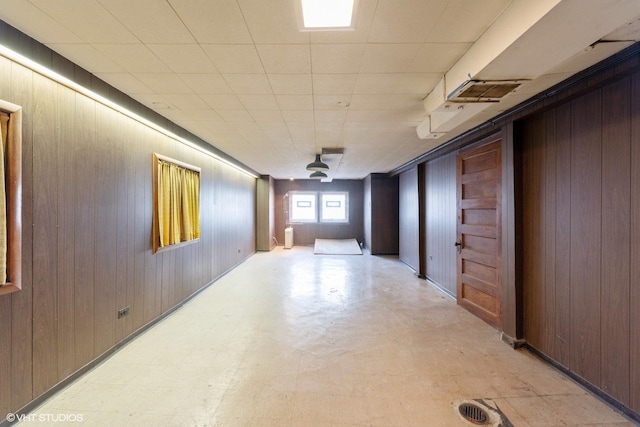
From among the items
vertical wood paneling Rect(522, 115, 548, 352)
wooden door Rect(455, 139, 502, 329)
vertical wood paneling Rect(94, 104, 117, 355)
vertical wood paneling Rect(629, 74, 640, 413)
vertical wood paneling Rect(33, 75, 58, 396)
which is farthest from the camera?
wooden door Rect(455, 139, 502, 329)

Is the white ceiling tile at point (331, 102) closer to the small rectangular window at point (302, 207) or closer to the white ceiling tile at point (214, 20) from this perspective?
the white ceiling tile at point (214, 20)

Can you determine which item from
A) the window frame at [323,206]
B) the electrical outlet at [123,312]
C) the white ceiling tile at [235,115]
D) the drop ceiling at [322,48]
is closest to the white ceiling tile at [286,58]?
the drop ceiling at [322,48]

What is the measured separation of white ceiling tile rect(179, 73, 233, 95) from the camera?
2.21 m

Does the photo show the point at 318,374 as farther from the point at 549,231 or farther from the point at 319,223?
the point at 319,223

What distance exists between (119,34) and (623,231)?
392 cm

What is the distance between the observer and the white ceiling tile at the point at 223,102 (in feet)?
8.53

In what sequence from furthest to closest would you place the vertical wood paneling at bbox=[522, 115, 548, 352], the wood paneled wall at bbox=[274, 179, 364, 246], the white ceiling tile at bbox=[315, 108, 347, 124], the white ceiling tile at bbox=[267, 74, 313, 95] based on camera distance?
the wood paneled wall at bbox=[274, 179, 364, 246] → the white ceiling tile at bbox=[315, 108, 347, 124] → the vertical wood paneling at bbox=[522, 115, 548, 352] → the white ceiling tile at bbox=[267, 74, 313, 95]

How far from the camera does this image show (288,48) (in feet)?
5.99

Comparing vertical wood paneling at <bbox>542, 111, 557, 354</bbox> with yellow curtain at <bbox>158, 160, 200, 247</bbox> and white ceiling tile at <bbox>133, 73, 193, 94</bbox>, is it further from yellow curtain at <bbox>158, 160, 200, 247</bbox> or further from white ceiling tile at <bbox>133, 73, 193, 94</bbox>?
yellow curtain at <bbox>158, 160, 200, 247</bbox>

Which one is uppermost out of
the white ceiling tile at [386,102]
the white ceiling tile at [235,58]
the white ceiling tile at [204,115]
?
the white ceiling tile at [204,115]

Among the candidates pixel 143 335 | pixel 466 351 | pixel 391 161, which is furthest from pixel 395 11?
pixel 391 161

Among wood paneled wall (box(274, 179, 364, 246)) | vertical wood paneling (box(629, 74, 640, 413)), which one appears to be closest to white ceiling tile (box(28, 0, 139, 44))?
vertical wood paneling (box(629, 74, 640, 413))

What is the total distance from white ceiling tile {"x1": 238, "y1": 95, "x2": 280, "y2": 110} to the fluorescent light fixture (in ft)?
3.52

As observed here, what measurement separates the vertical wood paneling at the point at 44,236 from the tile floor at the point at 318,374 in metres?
0.35
